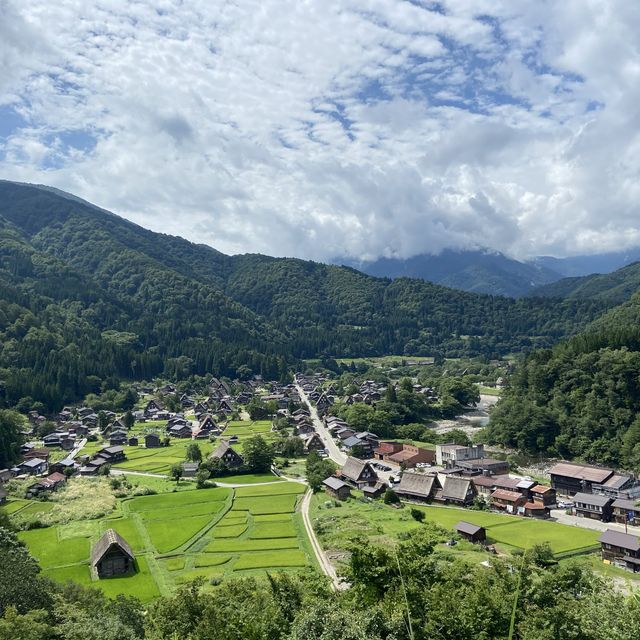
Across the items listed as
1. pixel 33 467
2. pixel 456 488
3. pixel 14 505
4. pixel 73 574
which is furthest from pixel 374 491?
pixel 33 467

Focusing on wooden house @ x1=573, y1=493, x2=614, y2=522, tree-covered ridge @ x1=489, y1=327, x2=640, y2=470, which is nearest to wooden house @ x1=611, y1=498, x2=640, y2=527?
wooden house @ x1=573, y1=493, x2=614, y2=522

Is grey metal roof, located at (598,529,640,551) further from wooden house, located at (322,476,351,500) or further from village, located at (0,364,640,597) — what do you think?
wooden house, located at (322,476,351,500)

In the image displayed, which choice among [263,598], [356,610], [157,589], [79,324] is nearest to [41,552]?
[157,589]

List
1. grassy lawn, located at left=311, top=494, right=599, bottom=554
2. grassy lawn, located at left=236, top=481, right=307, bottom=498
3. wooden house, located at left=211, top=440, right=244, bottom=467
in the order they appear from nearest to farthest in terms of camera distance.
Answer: grassy lawn, located at left=311, top=494, right=599, bottom=554 < grassy lawn, located at left=236, top=481, right=307, bottom=498 < wooden house, located at left=211, top=440, right=244, bottom=467

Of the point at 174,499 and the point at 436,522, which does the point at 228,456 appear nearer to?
the point at 174,499

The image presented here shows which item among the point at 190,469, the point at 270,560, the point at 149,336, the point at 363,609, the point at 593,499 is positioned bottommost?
the point at 190,469
